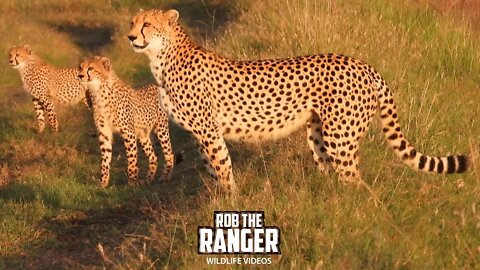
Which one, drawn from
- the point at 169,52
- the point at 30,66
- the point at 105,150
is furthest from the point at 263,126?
the point at 30,66

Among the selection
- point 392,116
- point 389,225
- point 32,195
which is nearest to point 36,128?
point 32,195

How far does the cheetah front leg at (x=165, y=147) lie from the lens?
25.2ft

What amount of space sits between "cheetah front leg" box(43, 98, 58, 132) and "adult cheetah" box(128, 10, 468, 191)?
14.1ft

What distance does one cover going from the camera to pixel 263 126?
5512 millimetres

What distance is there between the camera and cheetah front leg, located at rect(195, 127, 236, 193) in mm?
5551

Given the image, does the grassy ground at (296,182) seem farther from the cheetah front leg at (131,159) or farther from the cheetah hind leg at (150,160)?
the cheetah hind leg at (150,160)

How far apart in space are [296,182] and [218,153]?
671 mm

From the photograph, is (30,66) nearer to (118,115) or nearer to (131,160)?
(118,115)

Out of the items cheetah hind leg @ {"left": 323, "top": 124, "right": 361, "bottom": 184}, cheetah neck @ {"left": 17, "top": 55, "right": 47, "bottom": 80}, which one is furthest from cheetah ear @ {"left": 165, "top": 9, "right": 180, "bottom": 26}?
cheetah neck @ {"left": 17, "top": 55, "right": 47, "bottom": 80}

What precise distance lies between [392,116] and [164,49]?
6.17ft

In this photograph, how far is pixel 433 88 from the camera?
23.9 feet

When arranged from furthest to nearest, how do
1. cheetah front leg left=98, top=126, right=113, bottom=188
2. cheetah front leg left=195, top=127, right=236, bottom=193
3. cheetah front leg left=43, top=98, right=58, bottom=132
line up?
cheetah front leg left=43, top=98, right=58, bottom=132 → cheetah front leg left=98, top=126, right=113, bottom=188 → cheetah front leg left=195, top=127, right=236, bottom=193

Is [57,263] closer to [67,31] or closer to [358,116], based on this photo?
[358,116]

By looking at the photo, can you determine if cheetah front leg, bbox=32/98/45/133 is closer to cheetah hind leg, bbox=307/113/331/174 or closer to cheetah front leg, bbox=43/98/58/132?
cheetah front leg, bbox=43/98/58/132
